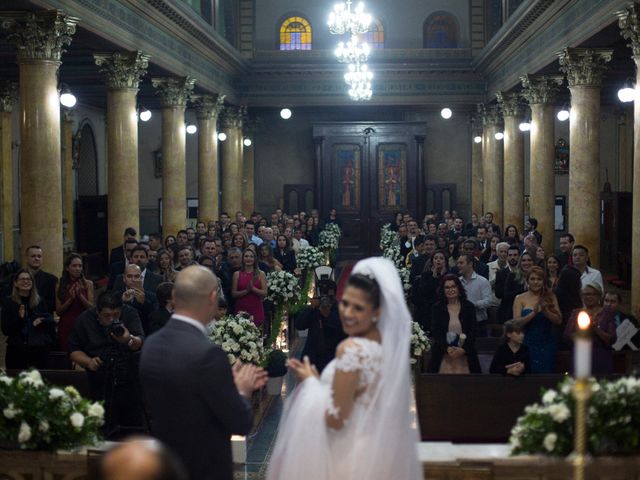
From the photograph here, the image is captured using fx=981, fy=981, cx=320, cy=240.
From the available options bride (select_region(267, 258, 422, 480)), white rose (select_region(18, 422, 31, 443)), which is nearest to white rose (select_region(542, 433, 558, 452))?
bride (select_region(267, 258, 422, 480))

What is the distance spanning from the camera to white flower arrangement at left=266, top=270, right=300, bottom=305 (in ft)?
49.2

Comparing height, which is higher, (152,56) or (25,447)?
(152,56)

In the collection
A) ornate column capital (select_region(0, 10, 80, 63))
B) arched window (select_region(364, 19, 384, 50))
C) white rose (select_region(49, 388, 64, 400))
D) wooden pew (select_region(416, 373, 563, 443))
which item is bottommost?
wooden pew (select_region(416, 373, 563, 443))

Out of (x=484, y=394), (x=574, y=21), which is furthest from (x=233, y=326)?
(x=574, y=21)

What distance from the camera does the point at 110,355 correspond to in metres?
8.55

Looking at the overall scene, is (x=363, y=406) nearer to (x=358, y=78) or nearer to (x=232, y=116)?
(x=358, y=78)

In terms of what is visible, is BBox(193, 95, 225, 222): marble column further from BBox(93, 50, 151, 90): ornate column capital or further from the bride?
the bride

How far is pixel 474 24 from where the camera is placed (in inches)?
1364

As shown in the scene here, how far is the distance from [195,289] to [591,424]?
95.3 inches

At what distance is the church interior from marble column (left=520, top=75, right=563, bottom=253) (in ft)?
0.17

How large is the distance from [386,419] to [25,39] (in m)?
11.1

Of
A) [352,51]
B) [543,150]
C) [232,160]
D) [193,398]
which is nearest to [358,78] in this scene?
[352,51]

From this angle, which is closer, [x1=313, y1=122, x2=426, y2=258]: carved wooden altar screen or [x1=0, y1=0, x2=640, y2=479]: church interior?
[x1=0, y1=0, x2=640, y2=479]: church interior

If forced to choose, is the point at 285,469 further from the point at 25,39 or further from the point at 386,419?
the point at 25,39
